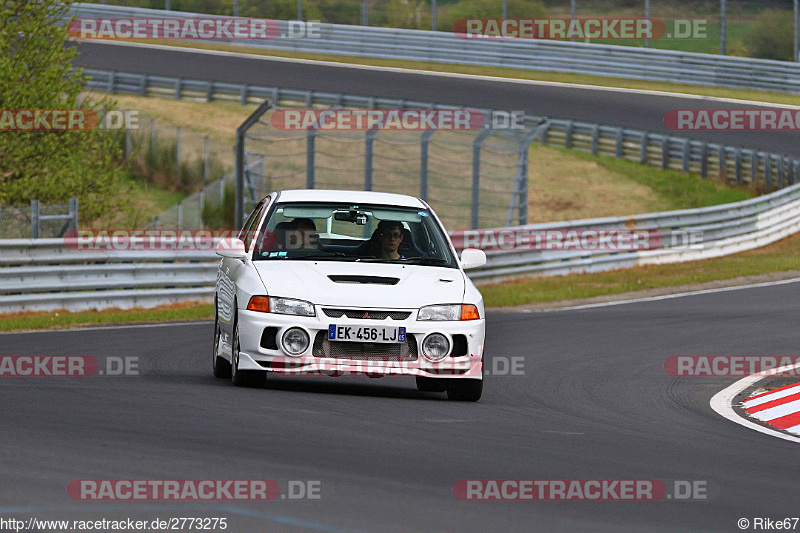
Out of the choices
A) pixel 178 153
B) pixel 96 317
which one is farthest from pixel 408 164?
pixel 178 153

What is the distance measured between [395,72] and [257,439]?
118 feet

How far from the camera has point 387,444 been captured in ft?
26.0

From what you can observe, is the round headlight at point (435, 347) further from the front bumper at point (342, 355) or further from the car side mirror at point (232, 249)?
the car side mirror at point (232, 249)

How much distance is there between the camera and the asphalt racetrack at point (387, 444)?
613 centimetres

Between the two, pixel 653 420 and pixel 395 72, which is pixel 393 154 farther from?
pixel 395 72

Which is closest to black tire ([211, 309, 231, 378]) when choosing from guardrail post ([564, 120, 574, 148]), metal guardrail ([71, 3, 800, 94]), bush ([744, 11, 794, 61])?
guardrail post ([564, 120, 574, 148])

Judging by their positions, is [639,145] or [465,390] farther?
[639,145]

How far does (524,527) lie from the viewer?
5.94 m

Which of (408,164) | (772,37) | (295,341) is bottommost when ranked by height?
(408,164)

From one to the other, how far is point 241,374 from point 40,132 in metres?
15.5

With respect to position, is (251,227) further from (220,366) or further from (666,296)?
(666,296)

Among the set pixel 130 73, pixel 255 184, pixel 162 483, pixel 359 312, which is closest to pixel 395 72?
pixel 130 73

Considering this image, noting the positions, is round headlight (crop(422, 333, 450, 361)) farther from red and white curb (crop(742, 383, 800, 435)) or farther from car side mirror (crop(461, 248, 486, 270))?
red and white curb (crop(742, 383, 800, 435))

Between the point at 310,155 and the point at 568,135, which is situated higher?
the point at 310,155
